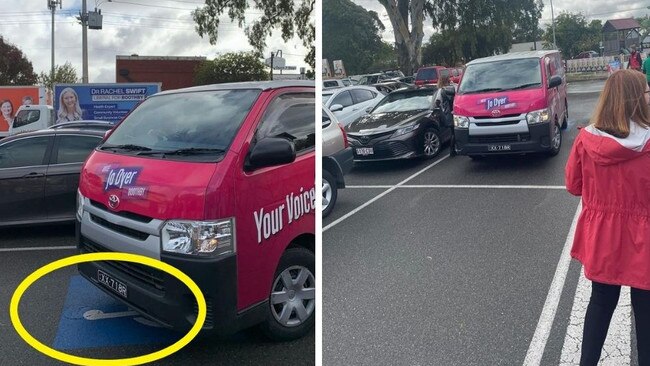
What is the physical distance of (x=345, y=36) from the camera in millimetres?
1404

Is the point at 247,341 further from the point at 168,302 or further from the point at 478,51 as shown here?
the point at 478,51

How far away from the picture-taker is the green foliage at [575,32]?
152 cm

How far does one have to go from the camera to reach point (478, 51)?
157 centimetres

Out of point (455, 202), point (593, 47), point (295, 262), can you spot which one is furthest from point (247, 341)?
point (593, 47)

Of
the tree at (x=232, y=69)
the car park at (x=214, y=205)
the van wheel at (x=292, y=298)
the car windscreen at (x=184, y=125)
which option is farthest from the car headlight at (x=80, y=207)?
the van wheel at (x=292, y=298)

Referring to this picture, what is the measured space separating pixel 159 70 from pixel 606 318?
127cm

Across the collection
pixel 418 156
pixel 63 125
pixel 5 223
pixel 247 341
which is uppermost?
pixel 63 125

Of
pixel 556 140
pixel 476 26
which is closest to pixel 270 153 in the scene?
pixel 476 26

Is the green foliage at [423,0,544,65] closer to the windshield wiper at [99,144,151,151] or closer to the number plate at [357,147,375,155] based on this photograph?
the number plate at [357,147,375,155]

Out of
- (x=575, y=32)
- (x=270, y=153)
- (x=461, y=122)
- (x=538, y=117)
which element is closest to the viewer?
(x=270, y=153)

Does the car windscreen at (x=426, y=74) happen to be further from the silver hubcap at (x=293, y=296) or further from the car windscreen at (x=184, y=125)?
the silver hubcap at (x=293, y=296)

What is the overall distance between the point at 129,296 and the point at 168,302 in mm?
122

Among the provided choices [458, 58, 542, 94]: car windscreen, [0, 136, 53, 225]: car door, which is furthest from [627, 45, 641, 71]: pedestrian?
[0, 136, 53, 225]: car door

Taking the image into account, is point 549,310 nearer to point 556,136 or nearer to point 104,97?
point 556,136
